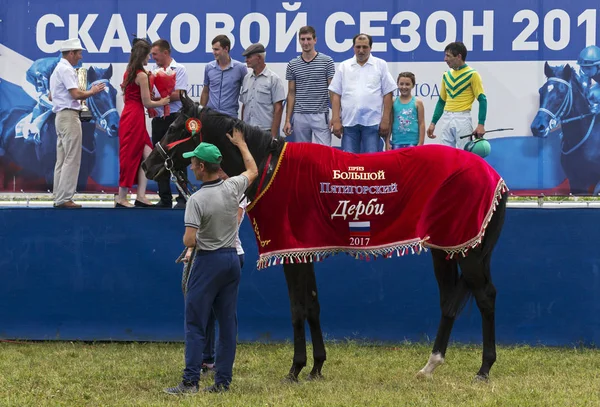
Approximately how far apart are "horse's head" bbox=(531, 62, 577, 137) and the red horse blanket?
2.93 metres

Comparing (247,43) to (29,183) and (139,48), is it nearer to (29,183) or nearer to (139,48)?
(139,48)

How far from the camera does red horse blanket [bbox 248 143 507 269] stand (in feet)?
24.4

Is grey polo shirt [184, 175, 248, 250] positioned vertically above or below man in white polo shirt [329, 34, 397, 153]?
below

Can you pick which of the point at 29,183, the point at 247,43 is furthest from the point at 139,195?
the point at 247,43

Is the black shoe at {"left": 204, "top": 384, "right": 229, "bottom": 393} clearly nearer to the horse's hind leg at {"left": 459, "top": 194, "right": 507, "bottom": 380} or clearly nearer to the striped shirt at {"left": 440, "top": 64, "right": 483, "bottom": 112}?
the horse's hind leg at {"left": 459, "top": 194, "right": 507, "bottom": 380}

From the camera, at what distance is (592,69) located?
10266 millimetres

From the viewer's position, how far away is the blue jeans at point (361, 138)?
33.0ft

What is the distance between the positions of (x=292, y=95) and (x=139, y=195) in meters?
2.00

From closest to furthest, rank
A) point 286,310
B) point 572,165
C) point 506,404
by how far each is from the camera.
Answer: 1. point 506,404
2. point 286,310
3. point 572,165

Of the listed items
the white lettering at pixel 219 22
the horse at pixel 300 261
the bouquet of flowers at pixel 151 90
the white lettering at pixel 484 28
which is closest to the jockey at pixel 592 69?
the white lettering at pixel 484 28

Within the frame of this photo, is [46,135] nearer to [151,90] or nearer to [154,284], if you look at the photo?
[151,90]

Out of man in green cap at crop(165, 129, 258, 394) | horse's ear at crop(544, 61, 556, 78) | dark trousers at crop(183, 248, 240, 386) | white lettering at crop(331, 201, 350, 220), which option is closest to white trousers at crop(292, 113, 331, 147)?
horse's ear at crop(544, 61, 556, 78)

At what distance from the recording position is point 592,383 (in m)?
7.49

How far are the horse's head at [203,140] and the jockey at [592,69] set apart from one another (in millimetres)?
4433
